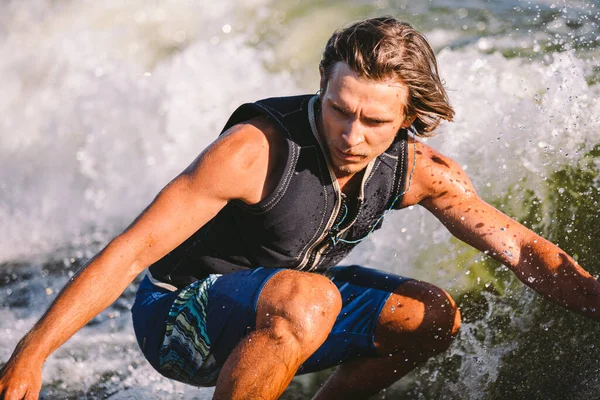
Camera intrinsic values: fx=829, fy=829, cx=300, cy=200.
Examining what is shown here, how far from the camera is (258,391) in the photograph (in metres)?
2.31

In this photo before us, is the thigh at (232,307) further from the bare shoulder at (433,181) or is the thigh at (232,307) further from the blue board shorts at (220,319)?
the bare shoulder at (433,181)

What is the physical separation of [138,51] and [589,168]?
3.63 m

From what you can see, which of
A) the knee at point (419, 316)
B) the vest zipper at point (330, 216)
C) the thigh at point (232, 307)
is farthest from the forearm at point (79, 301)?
the knee at point (419, 316)

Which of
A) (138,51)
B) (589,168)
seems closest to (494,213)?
(589,168)

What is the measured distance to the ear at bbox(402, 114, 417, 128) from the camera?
112 inches

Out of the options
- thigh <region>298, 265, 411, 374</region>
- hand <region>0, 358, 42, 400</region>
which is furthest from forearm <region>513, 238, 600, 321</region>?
hand <region>0, 358, 42, 400</region>

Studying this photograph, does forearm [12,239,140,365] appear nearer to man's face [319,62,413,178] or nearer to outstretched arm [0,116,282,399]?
outstretched arm [0,116,282,399]

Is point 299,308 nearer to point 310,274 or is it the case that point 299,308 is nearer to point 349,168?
point 310,274

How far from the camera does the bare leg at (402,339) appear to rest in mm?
3029

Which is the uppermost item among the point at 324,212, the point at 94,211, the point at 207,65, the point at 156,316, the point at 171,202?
the point at 171,202

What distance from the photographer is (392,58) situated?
8.69 feet

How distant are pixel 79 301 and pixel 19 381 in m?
0.28

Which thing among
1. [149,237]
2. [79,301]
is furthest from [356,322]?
[79,301]

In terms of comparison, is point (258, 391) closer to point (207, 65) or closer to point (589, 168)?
point (589, 168)
